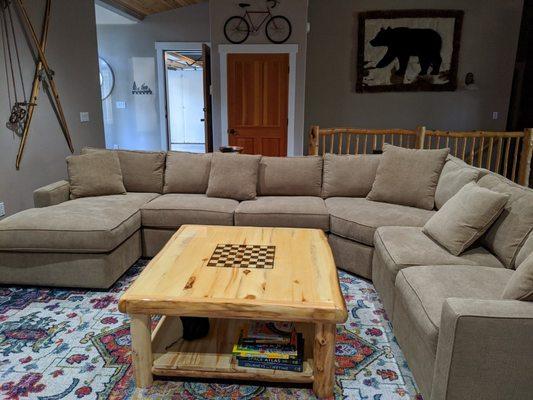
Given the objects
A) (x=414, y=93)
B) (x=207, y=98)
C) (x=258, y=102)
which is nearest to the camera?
(x=258, y=102)

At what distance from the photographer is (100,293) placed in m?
2.77

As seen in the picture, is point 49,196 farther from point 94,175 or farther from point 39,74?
point 39,74

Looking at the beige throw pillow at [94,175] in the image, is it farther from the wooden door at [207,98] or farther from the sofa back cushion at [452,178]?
the wooden door at [207,98]

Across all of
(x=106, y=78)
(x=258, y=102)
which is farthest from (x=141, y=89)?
(x=258, y=102)

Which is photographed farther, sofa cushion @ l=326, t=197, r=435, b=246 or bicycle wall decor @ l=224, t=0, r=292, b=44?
bicycle wall decor @ l=224, t=0, r=292, b=44

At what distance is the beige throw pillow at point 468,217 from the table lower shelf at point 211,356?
910mm

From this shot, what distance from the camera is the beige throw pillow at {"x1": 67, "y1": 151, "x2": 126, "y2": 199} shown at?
3430mm

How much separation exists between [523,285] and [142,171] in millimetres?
3025

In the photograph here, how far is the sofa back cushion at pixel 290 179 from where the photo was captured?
3.62 metres

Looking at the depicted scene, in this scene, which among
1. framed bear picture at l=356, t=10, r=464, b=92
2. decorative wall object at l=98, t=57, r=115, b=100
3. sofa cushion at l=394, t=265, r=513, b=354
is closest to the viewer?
sofa cushion at l=394, t=265, r=513, b=354

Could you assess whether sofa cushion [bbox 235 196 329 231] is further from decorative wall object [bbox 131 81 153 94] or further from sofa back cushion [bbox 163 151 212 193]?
decorative wall object [bbox 131 81 153 94]

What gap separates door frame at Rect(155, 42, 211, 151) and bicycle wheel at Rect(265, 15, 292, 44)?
6.65 ft

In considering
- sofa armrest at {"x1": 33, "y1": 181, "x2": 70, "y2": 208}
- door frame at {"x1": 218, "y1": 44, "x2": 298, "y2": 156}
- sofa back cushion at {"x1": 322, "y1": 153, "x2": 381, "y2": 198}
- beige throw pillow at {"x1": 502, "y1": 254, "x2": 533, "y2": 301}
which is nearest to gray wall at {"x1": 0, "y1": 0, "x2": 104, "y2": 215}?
sofa armrest at {"x1": 33, "y1": 181, "x2": 70, "y2": 208}

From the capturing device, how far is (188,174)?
12.0ft
